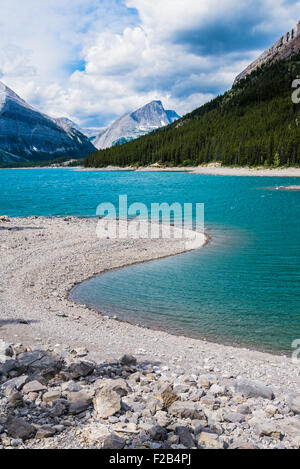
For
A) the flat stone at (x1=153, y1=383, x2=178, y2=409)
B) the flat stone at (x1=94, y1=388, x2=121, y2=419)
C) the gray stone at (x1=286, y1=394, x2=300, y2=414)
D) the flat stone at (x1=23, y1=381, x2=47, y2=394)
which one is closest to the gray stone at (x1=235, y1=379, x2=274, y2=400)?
the gray stone at (x1=286, y1=394, x2=300, y2=414)

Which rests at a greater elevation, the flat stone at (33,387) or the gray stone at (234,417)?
the flat stone at (33,387)

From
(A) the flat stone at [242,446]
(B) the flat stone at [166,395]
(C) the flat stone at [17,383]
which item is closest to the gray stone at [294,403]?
(A) the flat stone at [242,446]

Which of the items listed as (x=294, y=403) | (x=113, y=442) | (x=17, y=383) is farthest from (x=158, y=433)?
Result: (x=17, y=383)

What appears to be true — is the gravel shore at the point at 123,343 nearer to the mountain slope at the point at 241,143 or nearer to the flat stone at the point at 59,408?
the flat stone at the point at 59,408

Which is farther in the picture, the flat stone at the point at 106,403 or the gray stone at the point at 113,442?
the flat stone at the point at 106,403

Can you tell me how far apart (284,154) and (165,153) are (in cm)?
7463

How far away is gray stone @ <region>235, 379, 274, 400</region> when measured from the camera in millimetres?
7203

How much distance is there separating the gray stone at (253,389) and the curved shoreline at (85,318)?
2.68 feet

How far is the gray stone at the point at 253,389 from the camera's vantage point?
→ 284 inches

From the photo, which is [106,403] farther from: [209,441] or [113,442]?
[209,441]

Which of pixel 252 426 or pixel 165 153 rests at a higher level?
pixel 165 153

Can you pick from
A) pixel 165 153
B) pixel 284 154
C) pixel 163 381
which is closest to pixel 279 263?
pixel 163 381

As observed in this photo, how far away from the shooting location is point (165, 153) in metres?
180

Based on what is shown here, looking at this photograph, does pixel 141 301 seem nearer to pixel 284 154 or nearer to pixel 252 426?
pixel 252 426
